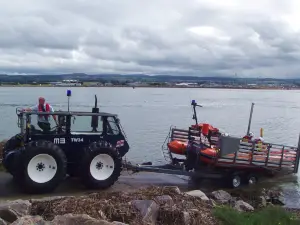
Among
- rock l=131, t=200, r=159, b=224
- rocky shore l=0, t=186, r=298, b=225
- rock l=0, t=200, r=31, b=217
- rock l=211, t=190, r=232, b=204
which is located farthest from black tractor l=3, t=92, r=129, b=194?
rock l=131, t=200, r=159, b=224

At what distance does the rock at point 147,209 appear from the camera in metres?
6.56

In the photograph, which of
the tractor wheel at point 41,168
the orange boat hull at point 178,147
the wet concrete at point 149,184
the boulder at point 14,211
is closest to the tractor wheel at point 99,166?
the wet concrete at point 149,184

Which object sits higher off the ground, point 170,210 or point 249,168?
point 170,210

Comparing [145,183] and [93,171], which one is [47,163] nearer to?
[93,171]

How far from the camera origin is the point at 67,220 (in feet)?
18.4

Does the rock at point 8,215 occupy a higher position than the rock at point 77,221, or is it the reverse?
the rock at point 77,221

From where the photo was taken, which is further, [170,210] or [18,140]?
[18,140]

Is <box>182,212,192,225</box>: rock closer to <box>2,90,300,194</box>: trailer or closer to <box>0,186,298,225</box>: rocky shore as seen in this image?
<box>0,186,298,225</box>: rocky shore

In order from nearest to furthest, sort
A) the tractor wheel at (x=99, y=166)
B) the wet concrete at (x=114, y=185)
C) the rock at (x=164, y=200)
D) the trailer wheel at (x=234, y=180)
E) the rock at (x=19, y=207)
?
the rock at (x=19, y=207), the rock at (x=164, y=200), the wet concrete at (x=114, y=185), the tractor wheel at (x=99, y=166), the trailer wheel at (x=234, y=180)

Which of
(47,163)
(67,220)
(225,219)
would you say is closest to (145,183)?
(47,163)

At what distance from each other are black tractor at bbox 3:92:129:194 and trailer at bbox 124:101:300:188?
1.61 meters

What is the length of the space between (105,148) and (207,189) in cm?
412

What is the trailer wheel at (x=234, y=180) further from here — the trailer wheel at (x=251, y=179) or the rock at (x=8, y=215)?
the rock at (x=8, y=215)

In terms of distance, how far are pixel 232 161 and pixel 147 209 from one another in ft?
24.3
